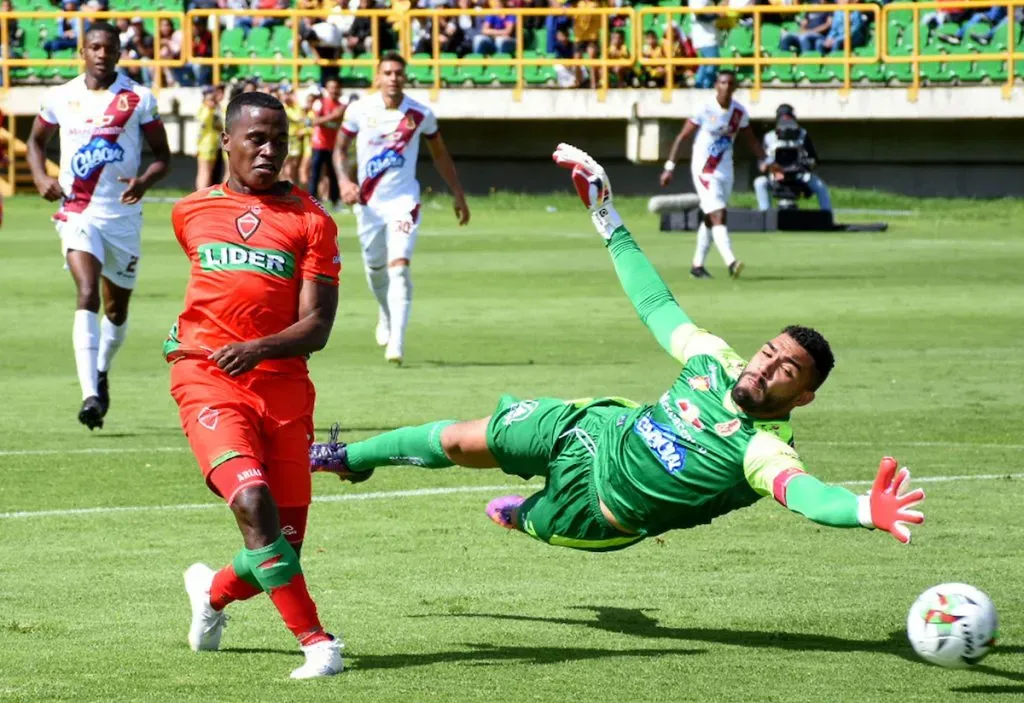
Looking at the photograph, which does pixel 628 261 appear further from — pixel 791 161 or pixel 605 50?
pixel 605 50

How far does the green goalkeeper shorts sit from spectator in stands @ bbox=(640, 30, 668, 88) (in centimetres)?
3226

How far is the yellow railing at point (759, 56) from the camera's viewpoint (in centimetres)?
3678

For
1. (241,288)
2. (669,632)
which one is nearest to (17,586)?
(241,288)

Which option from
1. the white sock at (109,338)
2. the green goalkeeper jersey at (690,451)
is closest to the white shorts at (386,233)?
the white sock at (109,338)

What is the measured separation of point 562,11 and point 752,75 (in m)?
3.93

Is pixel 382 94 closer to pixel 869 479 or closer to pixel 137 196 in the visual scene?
pixel 137 196

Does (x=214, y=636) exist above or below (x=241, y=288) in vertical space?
below

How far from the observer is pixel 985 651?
6426 millimetres

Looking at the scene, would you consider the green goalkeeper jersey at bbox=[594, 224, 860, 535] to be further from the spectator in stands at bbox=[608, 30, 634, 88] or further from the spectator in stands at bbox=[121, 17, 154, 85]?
the spectator in stands at bbox=[121, 17, 154, 85]

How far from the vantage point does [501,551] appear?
9.02 m

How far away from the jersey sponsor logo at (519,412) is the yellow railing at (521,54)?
31013 mm

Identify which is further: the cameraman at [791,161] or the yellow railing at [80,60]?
the yellow railing at [80,60]

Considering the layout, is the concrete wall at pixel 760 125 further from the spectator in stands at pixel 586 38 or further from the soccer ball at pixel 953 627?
the soccer ball at pixel 953 627

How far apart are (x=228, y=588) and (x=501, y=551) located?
2.38 meters
